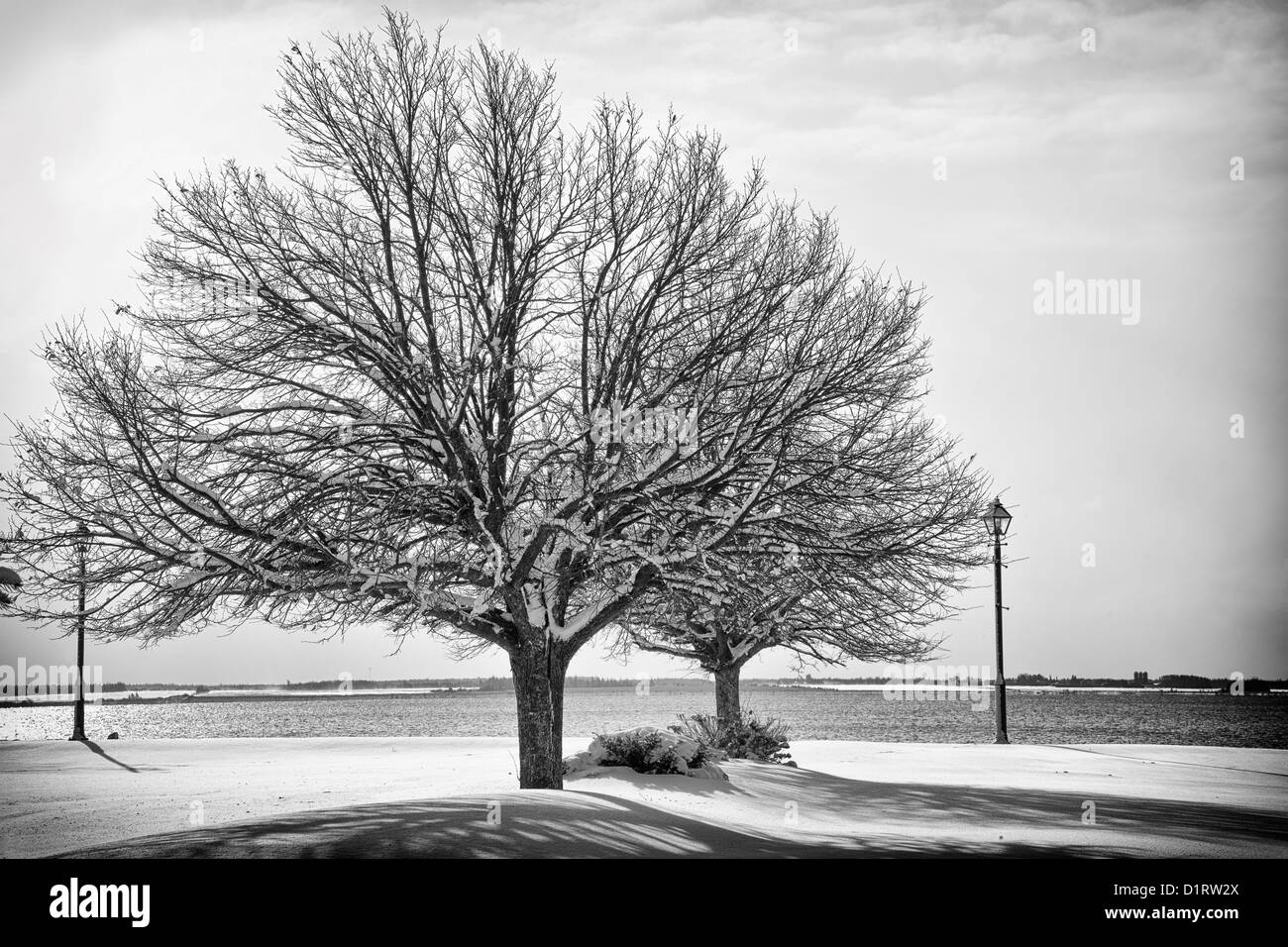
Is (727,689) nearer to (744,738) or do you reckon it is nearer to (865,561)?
(744,738)

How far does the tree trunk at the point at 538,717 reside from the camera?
1365 cm

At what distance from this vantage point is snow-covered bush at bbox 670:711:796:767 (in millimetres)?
20641

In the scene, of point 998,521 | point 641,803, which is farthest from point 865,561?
point 998,521

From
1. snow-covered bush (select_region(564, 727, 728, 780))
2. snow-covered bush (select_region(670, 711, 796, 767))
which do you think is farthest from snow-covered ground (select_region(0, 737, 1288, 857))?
snow-covered bush (select_region(670, 711, 796, 767))

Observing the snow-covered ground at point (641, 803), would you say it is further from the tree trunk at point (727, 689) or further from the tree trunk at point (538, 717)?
the tree trunk at point (727, 689)

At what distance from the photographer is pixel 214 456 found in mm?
12695

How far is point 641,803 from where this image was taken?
12.4 m

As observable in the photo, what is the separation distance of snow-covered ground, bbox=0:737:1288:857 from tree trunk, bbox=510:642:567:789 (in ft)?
1.97

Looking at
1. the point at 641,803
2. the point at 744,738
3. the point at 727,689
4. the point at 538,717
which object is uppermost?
the point at 538,717

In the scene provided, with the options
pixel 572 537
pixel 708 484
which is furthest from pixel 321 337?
pixel 708 484

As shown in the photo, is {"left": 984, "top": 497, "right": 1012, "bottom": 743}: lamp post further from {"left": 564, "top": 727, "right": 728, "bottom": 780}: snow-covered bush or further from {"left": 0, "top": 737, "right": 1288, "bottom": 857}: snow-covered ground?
{"left": 564, "top": 727, "right": 728, "bottom": 780}: snow-covered bush

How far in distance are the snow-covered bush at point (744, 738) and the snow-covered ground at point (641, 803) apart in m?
1.07

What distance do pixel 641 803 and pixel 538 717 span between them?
6.63 feet
